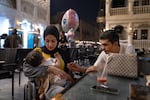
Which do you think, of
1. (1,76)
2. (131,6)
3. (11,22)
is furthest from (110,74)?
(131,6)

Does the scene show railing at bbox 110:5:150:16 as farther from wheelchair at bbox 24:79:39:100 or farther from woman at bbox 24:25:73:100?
wheelchair at bbox 24:79:39:100

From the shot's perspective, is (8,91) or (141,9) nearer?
(8,91)

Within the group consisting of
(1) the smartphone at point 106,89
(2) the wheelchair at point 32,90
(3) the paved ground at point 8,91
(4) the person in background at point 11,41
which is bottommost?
(3) the paved ground at point 8,91

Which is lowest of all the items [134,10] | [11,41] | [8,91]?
[8,91]

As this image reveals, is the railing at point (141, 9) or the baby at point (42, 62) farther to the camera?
the railing at point (141, 9)

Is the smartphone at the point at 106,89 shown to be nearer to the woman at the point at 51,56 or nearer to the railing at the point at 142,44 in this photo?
the woman at the point at 51,56

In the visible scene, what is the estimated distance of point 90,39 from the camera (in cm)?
1431

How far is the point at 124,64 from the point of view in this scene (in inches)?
66.9

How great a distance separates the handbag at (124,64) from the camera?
1.68 metres

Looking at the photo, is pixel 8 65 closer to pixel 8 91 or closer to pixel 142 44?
pixel 8 91

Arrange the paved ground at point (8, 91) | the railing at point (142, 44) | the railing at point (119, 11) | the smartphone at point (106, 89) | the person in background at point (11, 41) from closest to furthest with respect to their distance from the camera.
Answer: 1. the smartphone at point (106, 89)
2. the paved ground at point (8, 91)
3. the person in background at point (11, 41)
4. the railing at point (142, 44)
5. the railing at point (119, 11)

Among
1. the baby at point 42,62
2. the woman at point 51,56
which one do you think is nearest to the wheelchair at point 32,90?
the woman at point 51,56

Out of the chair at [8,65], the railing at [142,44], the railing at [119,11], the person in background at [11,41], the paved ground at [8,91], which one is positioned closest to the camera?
the chair at [8,65]

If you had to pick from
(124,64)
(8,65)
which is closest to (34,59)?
(124,64)
